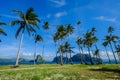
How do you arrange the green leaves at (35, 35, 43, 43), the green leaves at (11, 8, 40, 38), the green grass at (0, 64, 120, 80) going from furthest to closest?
the green leaves at (35, 35, 43, 43) → the green leaves at (11, 8, 40, 38) → the green grass at (0, 64, 120, 80)

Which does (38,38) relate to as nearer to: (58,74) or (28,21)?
(28,21)

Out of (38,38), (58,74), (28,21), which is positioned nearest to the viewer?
(58,74)

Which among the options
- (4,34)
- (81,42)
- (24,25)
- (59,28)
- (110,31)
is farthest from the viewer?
(110,31)

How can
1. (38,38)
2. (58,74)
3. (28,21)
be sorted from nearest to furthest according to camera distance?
1. (58,74)
2. (28,21)
3. (38,38)

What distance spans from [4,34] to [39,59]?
49765 mm

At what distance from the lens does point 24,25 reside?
58.9 metres

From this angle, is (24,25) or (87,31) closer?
(24,25)

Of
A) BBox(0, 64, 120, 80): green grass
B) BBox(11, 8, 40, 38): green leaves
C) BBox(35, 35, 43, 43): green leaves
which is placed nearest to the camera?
BBox(0, 64, 120, 80): green grass

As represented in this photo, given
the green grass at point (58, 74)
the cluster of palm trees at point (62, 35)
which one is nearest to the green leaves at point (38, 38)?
the cluster of palm trees at point (62, 35)

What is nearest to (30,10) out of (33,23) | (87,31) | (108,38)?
(33,23)

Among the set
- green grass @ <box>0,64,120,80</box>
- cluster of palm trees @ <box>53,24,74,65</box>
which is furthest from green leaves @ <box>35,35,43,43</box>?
green grass @ <box>0,64,120,80</box>

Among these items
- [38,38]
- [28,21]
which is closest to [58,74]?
[28,21]

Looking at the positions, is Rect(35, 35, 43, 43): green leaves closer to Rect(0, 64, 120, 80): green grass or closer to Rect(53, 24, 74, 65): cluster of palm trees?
Rect(53, 24, 74, 65): cluster of palm trees

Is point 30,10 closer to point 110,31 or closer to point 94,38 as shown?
point 94,38
